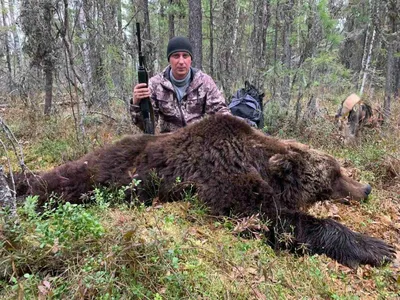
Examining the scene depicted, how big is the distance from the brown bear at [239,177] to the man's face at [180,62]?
1.75 m

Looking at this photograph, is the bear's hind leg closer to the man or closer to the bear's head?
the bear's head

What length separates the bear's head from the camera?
338cm

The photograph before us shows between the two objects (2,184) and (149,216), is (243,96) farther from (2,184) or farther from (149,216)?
(2,184)

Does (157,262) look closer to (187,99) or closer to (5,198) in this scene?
(5,198)

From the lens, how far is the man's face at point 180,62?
4.96 m

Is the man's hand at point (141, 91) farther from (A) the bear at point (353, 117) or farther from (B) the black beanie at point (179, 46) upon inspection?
(A) the bear at point (353, 117)

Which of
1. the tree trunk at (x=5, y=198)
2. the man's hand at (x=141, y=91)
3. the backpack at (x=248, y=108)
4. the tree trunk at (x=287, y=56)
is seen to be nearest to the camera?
the tree trunk at (x=5, y=198)

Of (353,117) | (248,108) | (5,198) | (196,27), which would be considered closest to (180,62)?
(248,108)

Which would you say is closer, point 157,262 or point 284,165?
point 157,262

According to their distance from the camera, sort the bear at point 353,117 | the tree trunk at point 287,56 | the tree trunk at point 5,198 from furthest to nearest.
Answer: the tree trunk at point 287,56 < the bear at point 353,117 < the tree trunk at point 5,198

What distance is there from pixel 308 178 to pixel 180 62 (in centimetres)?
270

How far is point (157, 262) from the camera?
189cm

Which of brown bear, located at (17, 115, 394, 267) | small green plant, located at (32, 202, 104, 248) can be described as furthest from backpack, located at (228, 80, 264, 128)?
small green plant, located at (32, 202, 104, 248)

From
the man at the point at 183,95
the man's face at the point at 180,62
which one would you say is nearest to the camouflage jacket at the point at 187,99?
the man at the point at 183,95
